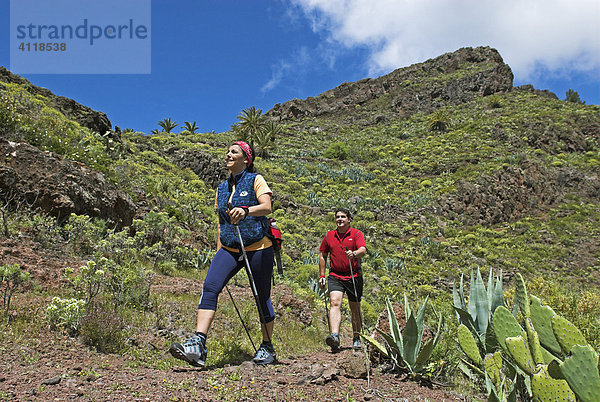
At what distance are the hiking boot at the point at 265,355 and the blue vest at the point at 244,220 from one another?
3.03 feet

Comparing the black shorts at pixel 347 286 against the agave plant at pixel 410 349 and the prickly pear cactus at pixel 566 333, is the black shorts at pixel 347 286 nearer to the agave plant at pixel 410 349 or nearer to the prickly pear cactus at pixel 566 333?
the agave plant at pixel 410 349

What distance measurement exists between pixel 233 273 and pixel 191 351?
0.71 m

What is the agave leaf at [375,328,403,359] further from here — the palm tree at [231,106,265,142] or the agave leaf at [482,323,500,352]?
the palm tree at [231,106,265,142]

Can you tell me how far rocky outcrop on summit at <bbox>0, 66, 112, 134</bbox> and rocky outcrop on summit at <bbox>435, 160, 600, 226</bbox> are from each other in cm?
1590

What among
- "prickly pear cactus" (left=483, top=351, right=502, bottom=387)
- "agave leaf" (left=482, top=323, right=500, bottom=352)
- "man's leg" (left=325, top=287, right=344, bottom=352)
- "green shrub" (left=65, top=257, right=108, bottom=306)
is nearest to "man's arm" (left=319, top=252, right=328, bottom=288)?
"man's leg" (left=325, top=287, right=344, bottom=352)

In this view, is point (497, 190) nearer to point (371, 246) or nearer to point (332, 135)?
point (371, 246)

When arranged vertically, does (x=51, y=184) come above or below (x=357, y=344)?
above

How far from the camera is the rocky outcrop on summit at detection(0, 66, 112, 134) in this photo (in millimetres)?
12828

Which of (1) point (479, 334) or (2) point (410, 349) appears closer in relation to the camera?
(2) point (410, 349)

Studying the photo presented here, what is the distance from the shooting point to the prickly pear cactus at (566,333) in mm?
2314

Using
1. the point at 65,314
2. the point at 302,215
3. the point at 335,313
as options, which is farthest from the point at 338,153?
the point at 65,314

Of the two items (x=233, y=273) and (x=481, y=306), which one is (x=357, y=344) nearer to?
(x=481, y=306)

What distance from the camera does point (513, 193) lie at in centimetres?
2042

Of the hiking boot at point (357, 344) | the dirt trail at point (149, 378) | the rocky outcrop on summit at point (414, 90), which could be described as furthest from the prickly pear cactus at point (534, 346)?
the rocky outcrop on summit at point (414, 90)
